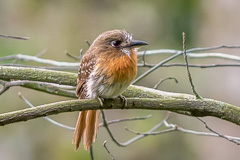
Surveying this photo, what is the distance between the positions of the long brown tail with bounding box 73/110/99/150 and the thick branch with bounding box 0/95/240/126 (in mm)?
484

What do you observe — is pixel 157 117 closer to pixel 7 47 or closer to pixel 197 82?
pixel 197 82

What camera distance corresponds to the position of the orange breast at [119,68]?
Answer: 2.81 meters

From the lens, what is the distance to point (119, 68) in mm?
2846

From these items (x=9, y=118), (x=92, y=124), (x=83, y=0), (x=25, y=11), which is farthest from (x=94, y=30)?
(x=9, y=118)

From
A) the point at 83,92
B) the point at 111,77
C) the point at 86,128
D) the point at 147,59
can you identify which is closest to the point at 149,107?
the point at 111,77

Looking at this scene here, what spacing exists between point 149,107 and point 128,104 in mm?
120

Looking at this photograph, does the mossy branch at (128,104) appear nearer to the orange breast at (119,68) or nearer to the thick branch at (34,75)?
the thick branch at (34,75)

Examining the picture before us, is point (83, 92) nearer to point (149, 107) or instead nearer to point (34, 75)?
point (34, 75)

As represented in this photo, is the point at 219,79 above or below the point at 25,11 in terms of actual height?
below

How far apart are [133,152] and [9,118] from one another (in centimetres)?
438

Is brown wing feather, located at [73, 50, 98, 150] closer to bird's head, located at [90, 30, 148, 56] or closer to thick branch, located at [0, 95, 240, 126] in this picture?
bird's head, located at [90, 30, 148, 56]

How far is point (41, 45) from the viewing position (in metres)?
7.27

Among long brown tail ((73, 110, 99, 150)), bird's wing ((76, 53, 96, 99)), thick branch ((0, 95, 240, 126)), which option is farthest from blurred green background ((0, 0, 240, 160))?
thick branch ((0, 95, 240, 126))

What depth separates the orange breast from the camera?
9.23 feet
